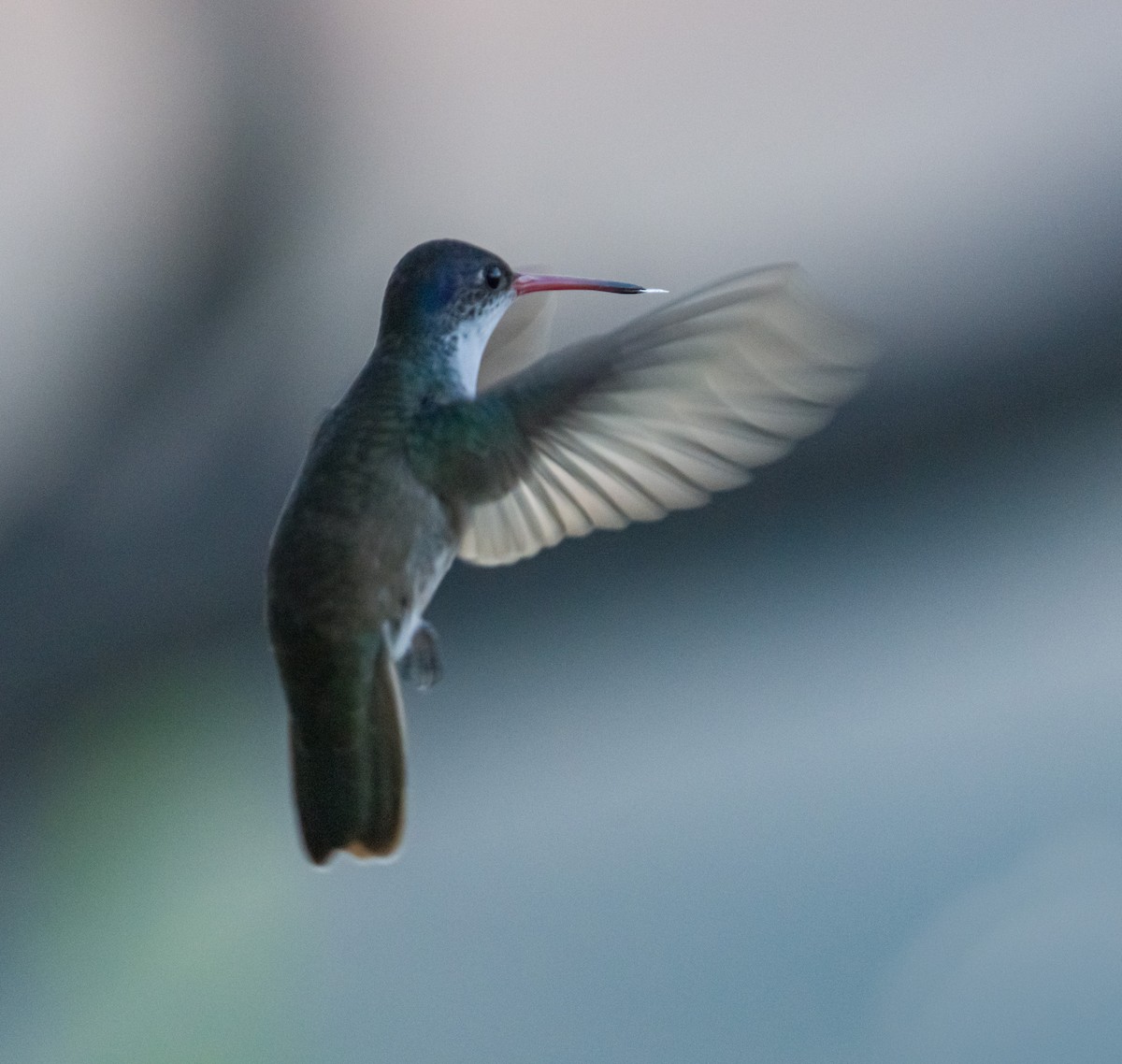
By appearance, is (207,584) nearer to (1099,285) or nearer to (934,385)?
(934,385)

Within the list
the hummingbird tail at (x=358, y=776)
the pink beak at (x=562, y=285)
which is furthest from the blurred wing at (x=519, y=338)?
the hummingbird tail at (x=358, y=776)


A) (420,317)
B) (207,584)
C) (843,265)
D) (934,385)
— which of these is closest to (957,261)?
(843,265)

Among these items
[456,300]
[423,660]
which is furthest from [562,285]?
[423,660]

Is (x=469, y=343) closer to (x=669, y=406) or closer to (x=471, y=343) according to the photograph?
(x=471, y=343)

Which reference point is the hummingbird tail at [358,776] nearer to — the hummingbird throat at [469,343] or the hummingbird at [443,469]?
the hummingbird at [443,469]

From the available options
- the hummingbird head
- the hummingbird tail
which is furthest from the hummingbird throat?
the hummingbird tail

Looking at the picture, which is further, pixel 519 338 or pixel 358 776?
pixel 519 338

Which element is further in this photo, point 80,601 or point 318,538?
point 80,601
